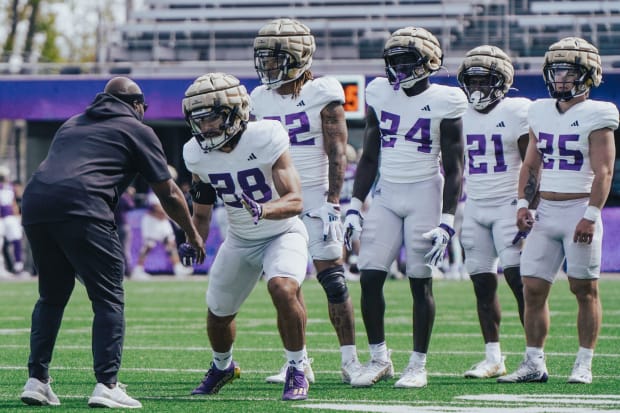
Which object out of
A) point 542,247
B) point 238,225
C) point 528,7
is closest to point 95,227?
→ point 238,225

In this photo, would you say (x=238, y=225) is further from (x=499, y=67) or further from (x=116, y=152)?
(x=499, y=67)

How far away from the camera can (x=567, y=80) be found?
6.70 metres

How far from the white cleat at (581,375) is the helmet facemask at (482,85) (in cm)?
158

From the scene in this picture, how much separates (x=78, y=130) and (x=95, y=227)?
1.54ft

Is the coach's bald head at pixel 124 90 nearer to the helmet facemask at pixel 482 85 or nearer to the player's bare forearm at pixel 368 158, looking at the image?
the player's bare forearm at pixel 368 158

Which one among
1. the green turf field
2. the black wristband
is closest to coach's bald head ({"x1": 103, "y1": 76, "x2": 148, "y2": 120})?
the black wristband

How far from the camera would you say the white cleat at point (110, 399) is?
18.3 feet

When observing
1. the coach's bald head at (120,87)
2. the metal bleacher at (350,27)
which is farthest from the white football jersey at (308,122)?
the metal bleacher at (350,27)

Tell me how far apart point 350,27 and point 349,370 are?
582 inches

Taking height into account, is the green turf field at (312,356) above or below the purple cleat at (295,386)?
below

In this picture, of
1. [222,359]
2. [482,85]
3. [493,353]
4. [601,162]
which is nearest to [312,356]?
[493,353]

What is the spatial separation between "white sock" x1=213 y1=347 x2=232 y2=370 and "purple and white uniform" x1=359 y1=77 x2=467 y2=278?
0.90 m

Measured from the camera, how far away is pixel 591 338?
6711 millimetres

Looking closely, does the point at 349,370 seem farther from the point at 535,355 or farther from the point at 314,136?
the point at 314,136
